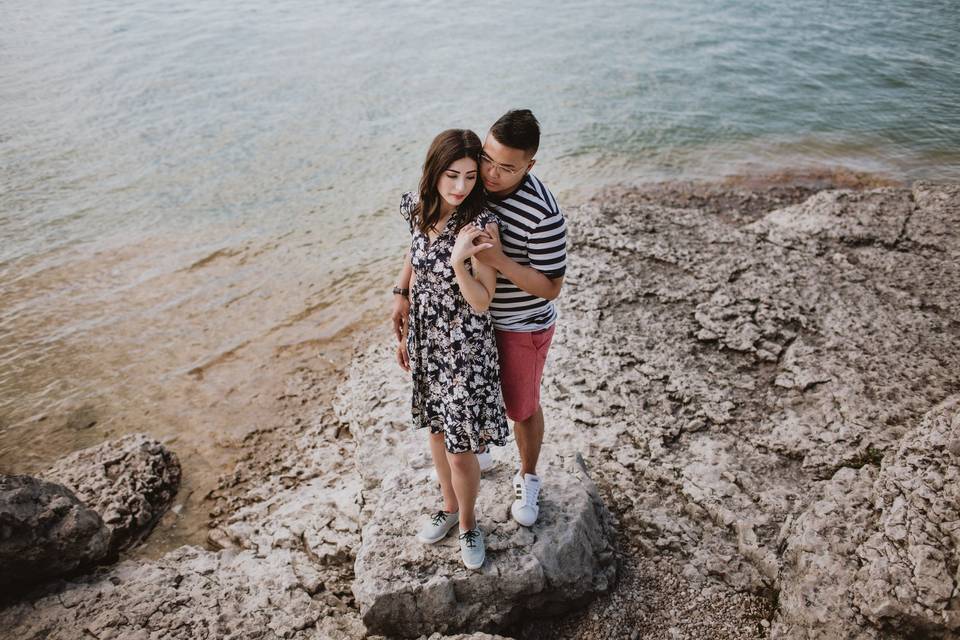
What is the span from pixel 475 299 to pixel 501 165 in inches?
19.3

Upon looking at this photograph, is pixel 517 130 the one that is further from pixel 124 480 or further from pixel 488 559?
pixel 124 480

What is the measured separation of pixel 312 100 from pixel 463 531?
9812 millimetres

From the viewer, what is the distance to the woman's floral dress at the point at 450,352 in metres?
2.15

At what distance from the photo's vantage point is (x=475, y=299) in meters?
2.03

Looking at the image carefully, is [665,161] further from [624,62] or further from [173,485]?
[173,485]

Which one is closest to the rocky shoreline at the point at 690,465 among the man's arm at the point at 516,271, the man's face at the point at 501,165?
the man's arm at the point at 516,271

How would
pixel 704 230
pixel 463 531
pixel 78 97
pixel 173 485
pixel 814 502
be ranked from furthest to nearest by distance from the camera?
pixel 78 97
pixel 704 230
pixel 173 485
pixel 814 502
pixel 463 531

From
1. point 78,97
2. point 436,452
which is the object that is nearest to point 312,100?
point 78,97

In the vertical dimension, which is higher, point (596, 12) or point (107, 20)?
point (107, 20)

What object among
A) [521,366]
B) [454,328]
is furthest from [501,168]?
[521,366]

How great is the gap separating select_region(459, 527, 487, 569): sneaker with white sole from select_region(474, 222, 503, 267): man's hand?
1228mm

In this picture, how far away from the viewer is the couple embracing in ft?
6.58

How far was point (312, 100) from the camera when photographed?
10344 mm

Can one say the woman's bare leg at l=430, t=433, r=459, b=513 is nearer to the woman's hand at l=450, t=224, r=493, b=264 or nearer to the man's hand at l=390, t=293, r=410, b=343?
the man's hand at l=390, t=293, r=410, b=343
